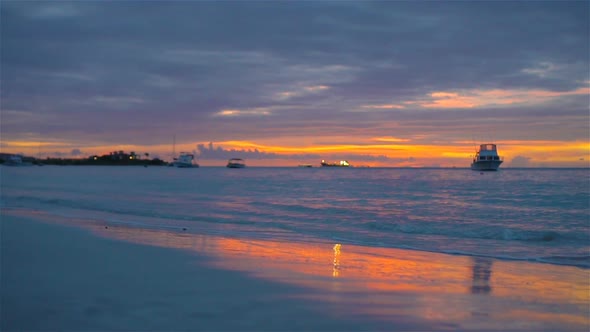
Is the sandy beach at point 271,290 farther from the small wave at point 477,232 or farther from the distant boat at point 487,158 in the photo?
the distant boat at point 487,158

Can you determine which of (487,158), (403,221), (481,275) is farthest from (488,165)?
(481,275)

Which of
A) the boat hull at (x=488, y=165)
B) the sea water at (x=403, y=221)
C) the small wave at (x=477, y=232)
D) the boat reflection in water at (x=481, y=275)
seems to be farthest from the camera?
the boat hull at (x=488, y=165)

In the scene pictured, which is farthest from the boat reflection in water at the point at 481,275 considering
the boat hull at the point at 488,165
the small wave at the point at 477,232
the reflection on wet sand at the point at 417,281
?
the boat hull at the point at 488,165

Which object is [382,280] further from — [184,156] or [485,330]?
[184,156]

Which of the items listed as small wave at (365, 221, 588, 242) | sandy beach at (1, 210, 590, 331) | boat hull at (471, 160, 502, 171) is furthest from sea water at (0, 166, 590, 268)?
boat hull at (471, 160, 502, 171)

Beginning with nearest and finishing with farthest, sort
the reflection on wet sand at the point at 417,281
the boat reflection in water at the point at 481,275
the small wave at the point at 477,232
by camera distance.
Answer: the reflection on wet sand at the point at 417,281
the boat reflection in water at the point at 481,275
the small wave at the point at 477,232

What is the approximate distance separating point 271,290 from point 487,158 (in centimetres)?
8935

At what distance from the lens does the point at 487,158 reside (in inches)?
3533

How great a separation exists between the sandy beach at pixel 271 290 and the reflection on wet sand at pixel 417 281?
0.07ft

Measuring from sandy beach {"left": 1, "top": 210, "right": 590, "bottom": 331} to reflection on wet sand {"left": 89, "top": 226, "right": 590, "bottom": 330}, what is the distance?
23mm

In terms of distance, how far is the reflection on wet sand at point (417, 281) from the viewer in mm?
6648

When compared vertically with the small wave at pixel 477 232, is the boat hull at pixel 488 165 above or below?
above

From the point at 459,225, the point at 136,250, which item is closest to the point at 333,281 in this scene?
the point at 136,250

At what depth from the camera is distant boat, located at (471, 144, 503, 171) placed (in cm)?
8950
